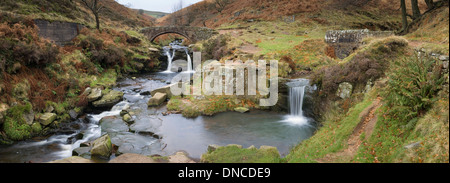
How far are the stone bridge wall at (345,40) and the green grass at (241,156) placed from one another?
15.2 m

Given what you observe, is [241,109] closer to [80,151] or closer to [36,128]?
[80,151]

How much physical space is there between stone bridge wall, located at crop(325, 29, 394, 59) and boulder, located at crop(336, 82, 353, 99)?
7603 millimetres

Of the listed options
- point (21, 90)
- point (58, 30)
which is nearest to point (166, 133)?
point (21, 90)

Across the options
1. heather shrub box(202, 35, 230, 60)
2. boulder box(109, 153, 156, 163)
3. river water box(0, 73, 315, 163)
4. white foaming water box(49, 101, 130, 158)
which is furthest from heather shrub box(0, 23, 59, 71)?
heather shrub box(202, 35, 230, 60)

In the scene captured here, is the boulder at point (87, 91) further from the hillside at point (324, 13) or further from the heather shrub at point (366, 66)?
the hillside at point (324, 13)

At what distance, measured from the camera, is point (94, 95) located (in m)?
18.1

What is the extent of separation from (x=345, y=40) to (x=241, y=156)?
17.3 m

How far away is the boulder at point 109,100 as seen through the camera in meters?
17.6

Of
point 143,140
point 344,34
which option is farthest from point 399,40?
point 143,140

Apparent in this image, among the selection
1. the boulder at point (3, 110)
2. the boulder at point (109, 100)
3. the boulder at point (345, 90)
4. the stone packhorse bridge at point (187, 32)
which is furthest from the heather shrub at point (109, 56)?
the boulder at point (345, 90)
